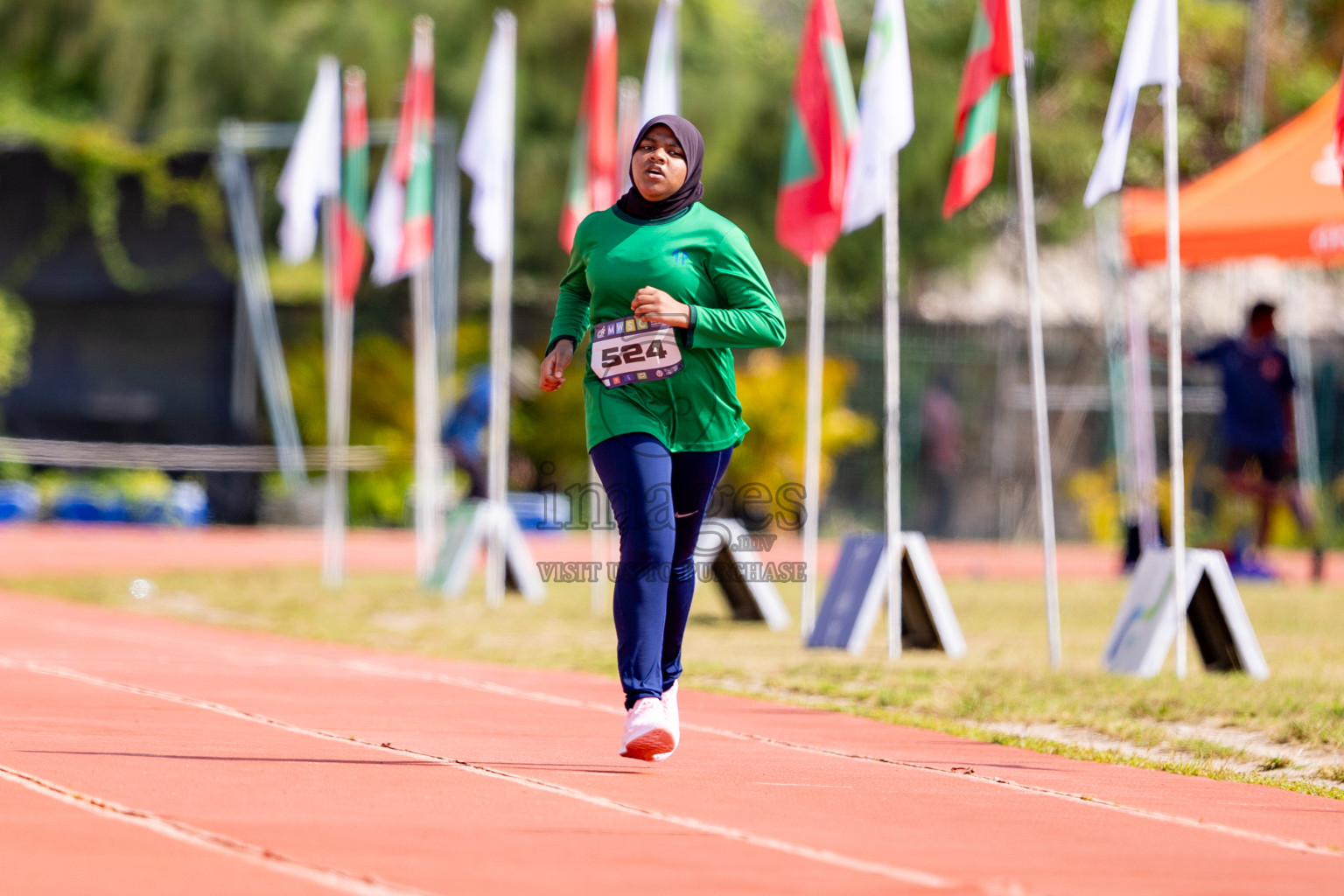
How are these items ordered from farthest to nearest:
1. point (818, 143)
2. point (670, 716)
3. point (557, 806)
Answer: point (818, 143), point (670, 716), point (557, 806)

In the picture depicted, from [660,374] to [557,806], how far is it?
4.76 ft

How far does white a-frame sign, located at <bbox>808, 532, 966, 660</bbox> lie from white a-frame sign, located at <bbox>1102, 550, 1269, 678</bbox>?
1.03 meters

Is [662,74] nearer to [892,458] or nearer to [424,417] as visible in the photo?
[424,417]

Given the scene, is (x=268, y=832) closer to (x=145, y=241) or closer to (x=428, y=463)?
(x=428, y=463)

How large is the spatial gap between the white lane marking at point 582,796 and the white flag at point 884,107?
459 cm

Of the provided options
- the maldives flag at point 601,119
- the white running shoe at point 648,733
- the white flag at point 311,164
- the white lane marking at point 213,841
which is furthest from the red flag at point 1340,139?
the white flag at point 311,164

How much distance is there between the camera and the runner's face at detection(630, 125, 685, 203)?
567 centimetres

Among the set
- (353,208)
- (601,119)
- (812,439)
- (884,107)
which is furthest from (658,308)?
(353,208)

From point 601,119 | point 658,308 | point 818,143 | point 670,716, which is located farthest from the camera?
point 601,119

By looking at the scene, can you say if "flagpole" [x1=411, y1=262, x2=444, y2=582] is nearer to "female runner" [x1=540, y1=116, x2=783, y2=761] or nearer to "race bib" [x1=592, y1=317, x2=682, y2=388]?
"female runner" [x1=540, y1=116, x2=783, y2=761]

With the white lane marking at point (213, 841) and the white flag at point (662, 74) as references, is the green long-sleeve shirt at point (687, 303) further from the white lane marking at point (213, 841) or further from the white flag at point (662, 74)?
the white flag at point (662, 74)

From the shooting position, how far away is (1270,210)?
13.4 metres

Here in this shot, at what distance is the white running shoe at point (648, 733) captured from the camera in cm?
548

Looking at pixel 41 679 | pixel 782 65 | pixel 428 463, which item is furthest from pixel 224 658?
pixel 782 65
